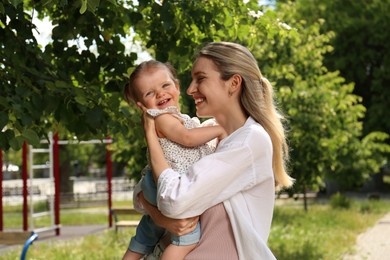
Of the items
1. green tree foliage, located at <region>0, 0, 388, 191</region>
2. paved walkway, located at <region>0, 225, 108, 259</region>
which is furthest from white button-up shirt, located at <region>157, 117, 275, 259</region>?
paved walkway, located at <region>0, 225, 108, 259</region>

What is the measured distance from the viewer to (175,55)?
752 cm

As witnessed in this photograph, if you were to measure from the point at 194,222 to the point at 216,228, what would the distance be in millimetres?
83

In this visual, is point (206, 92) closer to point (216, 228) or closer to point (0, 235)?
point (216, 228)

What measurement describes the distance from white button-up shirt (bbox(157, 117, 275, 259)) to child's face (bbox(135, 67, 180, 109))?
291mm

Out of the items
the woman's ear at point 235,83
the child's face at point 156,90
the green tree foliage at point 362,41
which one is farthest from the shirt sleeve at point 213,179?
the green tree foliage at point 362,41

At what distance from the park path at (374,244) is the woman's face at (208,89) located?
32.9 ft

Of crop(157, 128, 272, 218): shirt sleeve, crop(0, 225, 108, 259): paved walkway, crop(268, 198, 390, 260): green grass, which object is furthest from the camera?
crop(0, 225, 108, 259): paved walkway

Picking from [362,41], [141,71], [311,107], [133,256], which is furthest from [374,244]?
[362,41]

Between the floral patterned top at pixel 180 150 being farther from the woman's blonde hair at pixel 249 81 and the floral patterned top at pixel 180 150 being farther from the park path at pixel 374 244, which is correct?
the park path at pixel 374 244

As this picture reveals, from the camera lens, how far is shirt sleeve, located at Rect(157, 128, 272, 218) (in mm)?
3002

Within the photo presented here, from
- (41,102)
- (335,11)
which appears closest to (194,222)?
(41,102)

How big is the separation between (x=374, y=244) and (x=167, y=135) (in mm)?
12645

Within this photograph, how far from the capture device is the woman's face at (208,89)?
3.19 metres

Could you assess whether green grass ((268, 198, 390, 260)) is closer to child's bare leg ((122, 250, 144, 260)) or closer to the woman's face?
child's bare leg ((122, 250, 144, 260))
